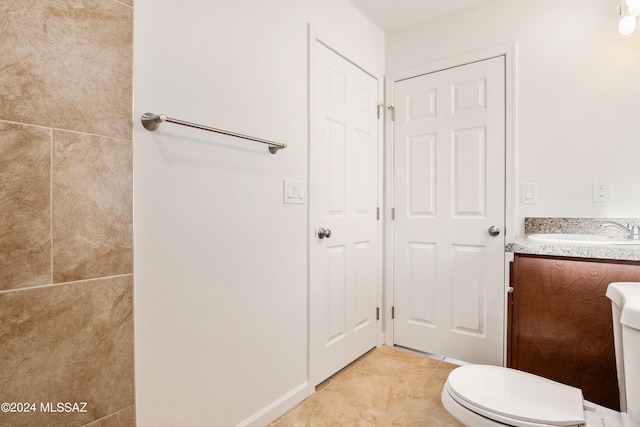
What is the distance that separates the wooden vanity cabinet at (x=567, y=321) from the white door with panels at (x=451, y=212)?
2.30ft

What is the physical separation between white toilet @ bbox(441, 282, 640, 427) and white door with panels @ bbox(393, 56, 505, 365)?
3.13 ft

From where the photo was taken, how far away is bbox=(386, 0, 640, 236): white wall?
1716mm

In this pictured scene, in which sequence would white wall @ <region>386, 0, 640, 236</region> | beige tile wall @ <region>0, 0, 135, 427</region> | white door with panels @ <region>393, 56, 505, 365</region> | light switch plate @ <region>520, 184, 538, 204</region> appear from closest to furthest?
beige tile wall @ <region>0, 0, 135, 427</region>, white wall @ <region>386, 0, 640, 236</region>, light switch plate @ <region>520, 184, 538, 204</region>, white door with panels @ <region>393, 56, 505, 365</region>

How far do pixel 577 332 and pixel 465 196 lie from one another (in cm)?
104

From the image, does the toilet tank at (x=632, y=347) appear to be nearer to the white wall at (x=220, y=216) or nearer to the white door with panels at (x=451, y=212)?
the white wall at (x=220, y=216)

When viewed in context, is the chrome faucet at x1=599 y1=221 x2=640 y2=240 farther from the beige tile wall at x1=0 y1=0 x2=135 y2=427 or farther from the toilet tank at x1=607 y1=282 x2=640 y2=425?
the beige tile wall at x1=0 y1=0 x2=135 y2=427

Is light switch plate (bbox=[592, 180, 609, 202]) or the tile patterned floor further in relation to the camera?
light switch plate (bbox=[592, 180, 609, 202])

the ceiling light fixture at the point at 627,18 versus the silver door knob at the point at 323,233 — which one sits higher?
the ceiling light fixture at the point at 627,18

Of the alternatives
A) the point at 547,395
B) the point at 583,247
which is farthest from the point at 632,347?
the point at 583,247

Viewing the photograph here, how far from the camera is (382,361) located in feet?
7.20

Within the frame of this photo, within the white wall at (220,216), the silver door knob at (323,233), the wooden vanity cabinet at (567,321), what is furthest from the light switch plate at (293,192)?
the wooden vanity cabinet at (567,321)

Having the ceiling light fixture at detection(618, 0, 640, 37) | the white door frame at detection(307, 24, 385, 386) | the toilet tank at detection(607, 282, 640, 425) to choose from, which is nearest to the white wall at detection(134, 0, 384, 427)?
the white door frame at detection(307, 24, 385, 386)

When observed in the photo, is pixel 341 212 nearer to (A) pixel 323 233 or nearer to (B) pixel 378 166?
(A) pixel 323 233

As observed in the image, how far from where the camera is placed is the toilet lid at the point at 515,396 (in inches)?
36.6
